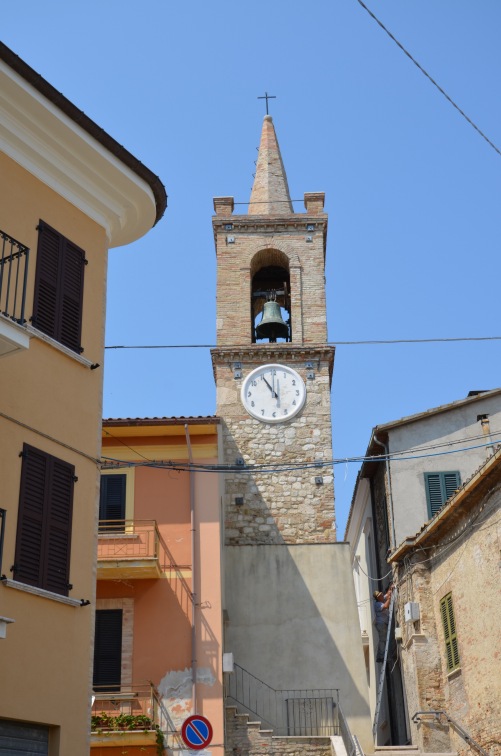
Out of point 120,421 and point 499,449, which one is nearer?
point 499,449

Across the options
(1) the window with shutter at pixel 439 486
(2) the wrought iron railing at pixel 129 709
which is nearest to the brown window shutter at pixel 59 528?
(2) the wrought iron railing at pixel 129 709

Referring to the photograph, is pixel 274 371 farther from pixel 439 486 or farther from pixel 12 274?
pixel 12 274

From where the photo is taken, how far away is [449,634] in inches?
689

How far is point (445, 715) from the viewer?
17.5m

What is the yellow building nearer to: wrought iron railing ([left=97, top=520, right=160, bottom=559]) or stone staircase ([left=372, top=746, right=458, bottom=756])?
wrought iron railing ([left=97, top=520, right=160, bottom=559])

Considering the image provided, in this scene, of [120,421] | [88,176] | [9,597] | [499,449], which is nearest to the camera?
[9,597]

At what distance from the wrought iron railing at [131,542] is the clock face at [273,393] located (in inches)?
282

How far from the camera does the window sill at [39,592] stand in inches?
365

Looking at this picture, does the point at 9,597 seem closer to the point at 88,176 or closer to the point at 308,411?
the point at 88,176

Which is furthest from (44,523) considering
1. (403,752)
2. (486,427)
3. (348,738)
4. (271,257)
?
(271,257)

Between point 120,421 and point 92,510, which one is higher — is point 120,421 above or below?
above

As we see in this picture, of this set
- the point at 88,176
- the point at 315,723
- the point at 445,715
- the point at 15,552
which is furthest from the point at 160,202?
the point at 315,723

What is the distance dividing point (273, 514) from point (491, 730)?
9.89 meters

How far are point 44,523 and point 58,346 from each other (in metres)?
1.82
